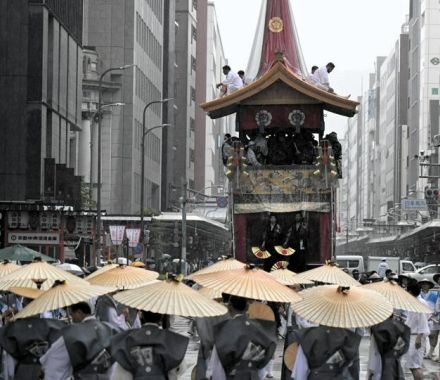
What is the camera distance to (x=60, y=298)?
10734mm

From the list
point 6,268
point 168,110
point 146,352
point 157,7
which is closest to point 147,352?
point 146,352

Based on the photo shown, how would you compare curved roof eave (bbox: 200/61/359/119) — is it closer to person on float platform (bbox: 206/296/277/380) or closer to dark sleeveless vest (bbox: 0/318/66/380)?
dark sleeveless vest (bbox: 0/318/66/380)

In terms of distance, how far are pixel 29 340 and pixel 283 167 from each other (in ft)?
56.9

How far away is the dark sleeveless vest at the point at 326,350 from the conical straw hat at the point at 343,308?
0.24m

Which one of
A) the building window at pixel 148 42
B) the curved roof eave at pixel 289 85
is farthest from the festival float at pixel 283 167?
the building window at pixel 148 42

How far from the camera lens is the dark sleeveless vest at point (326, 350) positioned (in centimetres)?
1049

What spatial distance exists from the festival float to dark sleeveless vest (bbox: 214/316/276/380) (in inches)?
678

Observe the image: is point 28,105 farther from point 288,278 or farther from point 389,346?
point 389,346

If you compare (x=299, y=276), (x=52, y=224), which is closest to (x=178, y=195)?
(x=52, y=224)

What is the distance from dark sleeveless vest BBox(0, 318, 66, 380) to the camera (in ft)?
37.2

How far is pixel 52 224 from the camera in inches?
1435

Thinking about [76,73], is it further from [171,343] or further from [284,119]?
[171,343]

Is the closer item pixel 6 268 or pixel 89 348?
pixel 89 348

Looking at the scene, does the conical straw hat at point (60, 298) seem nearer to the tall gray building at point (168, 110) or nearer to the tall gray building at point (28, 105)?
the tall gray building at point (28, 105)
